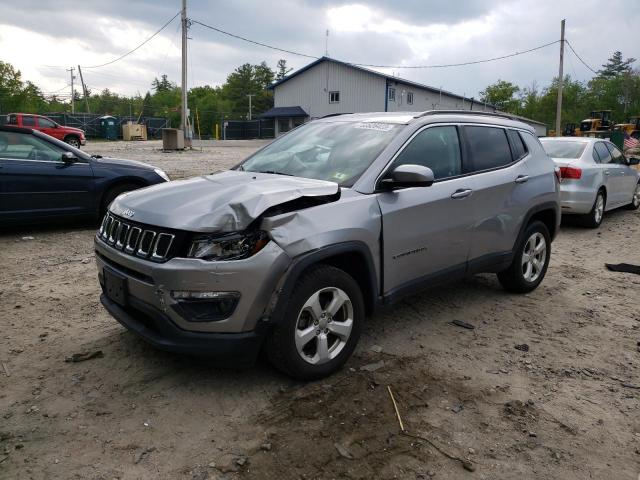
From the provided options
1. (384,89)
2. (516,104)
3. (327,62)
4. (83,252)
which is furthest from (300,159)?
(516,104)

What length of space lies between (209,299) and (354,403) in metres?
1.07

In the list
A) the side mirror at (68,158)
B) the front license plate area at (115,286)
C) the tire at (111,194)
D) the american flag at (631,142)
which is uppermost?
the american flag at (631,142)

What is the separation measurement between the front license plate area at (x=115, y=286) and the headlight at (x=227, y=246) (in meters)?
0.58

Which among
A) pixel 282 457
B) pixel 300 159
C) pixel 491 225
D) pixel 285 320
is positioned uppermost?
pixel 300 159

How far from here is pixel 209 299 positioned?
2.94 m

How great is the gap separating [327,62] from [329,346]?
4555 centimetres

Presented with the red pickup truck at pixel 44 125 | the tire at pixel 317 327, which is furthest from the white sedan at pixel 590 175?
→ the red pickup truck at pixel 44 125

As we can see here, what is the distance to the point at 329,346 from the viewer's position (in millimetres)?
3457

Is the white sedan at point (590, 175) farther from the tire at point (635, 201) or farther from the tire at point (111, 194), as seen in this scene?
the tire at point (111, 194)

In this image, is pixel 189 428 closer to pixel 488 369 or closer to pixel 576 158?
pixel 488 369

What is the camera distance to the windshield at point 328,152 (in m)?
3.87

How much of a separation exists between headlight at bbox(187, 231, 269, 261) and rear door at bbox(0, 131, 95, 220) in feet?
17.4

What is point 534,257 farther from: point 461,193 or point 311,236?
point 311,236

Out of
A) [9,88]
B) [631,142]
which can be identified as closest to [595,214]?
[631,142]
